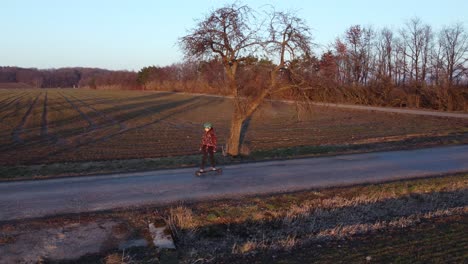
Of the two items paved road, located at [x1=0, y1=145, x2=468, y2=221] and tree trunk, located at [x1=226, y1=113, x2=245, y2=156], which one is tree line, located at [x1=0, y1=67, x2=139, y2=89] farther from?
paved road, located at [x1=0, y1=145, x2=468, y2=221]

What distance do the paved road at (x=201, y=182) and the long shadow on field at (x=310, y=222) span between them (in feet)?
→ 4.67

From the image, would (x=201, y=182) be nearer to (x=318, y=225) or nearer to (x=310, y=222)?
(x=310, y=222)

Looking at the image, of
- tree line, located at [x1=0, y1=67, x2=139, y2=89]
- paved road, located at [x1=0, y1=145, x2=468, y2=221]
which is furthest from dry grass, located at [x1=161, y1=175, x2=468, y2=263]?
tree line, located at [x1=0, y1=67, x2=139, y2=89]

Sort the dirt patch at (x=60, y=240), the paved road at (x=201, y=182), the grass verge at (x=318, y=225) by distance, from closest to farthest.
Answer: the grass verge at (x=318, y=225) < the dirt patch at (x=60, y=240) < the paved road at (x=201, y=182)

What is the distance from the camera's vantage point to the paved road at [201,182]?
9.97 metres

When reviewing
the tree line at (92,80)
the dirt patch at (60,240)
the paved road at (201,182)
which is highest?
the tree line at (92,80)

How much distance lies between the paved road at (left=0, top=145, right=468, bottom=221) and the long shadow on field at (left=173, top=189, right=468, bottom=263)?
1424mm

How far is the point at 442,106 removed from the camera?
44469 millimetres

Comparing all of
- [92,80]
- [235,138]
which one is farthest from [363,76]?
[92,80]

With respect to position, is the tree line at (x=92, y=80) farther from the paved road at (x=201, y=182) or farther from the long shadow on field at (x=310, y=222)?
the long shadow on field at (x=310, y=222)

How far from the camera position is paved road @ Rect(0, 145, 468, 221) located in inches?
392

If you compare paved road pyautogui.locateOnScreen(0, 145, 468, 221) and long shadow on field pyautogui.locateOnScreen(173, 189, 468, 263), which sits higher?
paved road pyautogui.locateOnScreen(0, 145, 468, 221)

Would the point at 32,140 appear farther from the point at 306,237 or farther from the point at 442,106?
the point at 442,106

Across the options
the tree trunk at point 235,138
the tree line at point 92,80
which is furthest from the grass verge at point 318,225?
the tree line at point 92,80
